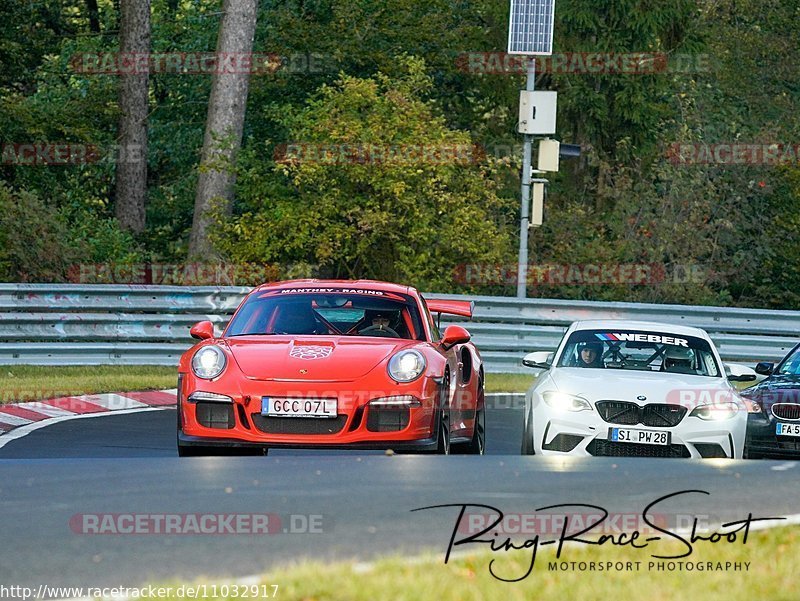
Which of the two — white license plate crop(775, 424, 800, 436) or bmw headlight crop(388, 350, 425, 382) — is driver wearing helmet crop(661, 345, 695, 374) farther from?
bmw headlight crop(388, 350, 425, 382)

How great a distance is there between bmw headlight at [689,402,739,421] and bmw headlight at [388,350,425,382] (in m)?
2.16

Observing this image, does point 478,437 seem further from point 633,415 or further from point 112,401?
point 112,401

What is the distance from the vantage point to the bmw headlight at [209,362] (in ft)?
39.8

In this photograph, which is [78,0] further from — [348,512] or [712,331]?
[348,512]

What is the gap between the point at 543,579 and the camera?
7.16 metres

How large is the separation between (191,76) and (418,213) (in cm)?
1066

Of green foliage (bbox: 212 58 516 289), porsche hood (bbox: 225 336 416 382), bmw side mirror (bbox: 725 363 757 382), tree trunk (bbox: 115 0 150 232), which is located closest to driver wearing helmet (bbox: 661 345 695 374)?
bmw side mirror (bbox: 725 363 757 382)

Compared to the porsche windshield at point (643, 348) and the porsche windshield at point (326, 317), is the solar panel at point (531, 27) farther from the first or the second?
the porsche windshield at point (326, 317)

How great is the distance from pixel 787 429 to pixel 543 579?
7.84m

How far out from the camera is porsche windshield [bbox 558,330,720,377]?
14078 millimetres

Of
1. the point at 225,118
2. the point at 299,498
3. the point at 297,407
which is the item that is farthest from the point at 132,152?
the point at 299,498

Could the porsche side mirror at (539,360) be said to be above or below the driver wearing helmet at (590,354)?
below

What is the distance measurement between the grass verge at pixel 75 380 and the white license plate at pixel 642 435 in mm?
7835

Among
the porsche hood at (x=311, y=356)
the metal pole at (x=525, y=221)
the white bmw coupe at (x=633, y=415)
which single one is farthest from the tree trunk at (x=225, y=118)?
the porsche hood at (x=311, y=356)
